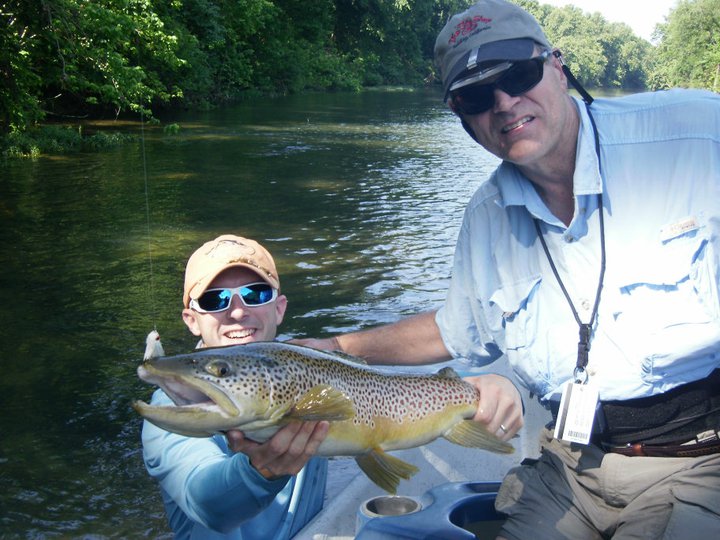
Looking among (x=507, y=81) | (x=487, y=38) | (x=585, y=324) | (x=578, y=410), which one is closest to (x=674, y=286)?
(x=585, y=324)

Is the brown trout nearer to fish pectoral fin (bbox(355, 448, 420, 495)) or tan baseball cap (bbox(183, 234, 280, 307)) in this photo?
fish pectoral fin (bbox(355, 448, 420, 495))

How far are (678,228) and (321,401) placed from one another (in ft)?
Result: 4.33

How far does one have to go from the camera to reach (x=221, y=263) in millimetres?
2896

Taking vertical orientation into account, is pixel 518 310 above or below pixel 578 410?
above

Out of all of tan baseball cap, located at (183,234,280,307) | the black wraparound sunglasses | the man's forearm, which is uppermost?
the black wraparound sunglasses

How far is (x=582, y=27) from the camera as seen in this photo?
4719 inches

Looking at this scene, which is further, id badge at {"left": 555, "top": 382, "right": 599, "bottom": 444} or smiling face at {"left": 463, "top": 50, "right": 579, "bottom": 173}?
smiling face at {"left": 463, "top": 50, "right": 579, "bottom": 173}

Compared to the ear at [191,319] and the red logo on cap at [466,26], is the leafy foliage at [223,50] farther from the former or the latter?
the red logo on cap at [466,26]

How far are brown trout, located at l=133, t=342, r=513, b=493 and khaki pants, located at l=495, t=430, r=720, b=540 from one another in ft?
1.56

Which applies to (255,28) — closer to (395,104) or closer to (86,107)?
(395,104)

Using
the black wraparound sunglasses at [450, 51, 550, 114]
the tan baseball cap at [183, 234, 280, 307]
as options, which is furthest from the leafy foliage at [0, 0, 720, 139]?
the black wraparound sunglasses at [450, 51, 550, 114]

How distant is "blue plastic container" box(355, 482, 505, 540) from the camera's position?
2.81 metres

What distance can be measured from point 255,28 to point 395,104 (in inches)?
306

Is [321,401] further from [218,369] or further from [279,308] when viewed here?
[279,308]
